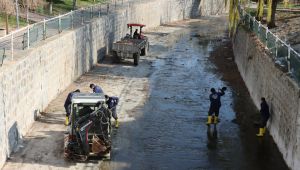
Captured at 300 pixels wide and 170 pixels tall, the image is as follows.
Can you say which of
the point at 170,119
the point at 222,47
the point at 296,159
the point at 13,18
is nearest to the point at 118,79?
the point at 170,119

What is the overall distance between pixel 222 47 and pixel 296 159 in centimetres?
2871

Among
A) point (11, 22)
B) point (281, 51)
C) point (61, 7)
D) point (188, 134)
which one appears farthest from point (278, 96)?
point (61, 7)

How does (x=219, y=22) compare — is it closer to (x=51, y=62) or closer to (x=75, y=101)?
(x=51, y=62)

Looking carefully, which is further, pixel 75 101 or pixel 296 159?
pixel 75 101

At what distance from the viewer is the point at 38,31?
21297 millimetres

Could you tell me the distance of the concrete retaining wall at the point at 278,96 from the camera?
14.7m

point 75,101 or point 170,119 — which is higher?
point 75,101

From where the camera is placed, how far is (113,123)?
18906 millimetres

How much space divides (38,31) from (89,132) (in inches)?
307

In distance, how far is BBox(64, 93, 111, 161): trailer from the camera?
14.8 m

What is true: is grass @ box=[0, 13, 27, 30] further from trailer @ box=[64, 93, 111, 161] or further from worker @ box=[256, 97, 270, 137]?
worker @ box=[256, 97, 270, 137]

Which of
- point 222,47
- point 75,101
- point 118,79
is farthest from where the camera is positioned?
point 222,47

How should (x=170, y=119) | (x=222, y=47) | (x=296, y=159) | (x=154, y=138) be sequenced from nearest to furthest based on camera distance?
(x=296, y=159)
(x=154, y=138)
(x=170, y=119)
(x=222, y=47)

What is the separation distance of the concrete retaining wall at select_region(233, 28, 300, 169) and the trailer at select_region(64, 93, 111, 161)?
5.26 metres
